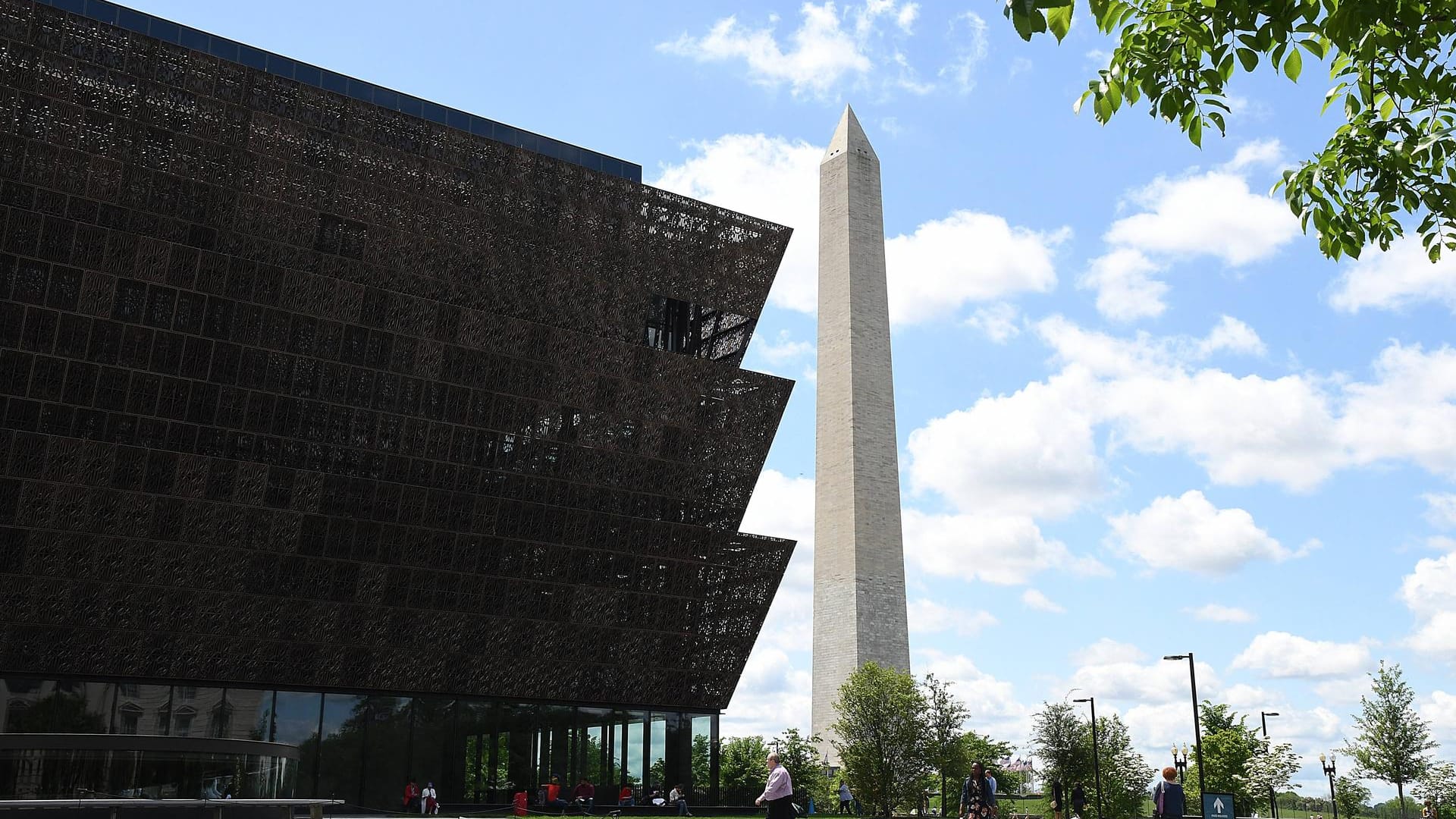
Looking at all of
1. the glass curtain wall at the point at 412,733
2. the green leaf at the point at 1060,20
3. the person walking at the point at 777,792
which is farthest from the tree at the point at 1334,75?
the glass curtain wall at the point at 412,733

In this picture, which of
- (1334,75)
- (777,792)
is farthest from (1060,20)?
(777,792)

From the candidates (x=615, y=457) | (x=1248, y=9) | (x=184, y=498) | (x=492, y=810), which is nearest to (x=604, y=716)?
(x=492, y=810)

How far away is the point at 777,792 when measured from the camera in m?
15.9

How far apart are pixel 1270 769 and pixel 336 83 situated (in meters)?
42.5

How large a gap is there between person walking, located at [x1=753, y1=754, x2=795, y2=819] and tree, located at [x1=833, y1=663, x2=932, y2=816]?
81.8 ft

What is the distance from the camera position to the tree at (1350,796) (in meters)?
48.2

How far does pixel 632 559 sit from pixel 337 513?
933 cm

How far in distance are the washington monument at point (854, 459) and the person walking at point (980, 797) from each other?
24.6m

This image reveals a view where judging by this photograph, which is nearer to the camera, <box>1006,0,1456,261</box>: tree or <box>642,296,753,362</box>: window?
<box>1006,0,1456,261</box>: tree

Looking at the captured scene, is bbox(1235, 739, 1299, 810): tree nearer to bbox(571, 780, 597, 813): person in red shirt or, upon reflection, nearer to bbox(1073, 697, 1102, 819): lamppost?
bbox(1073, 697, 1102, 819): lamppost

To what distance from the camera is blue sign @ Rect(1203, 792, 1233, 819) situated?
77.7ft

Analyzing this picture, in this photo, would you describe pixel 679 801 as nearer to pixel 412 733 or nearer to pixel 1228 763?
pixel 412 733

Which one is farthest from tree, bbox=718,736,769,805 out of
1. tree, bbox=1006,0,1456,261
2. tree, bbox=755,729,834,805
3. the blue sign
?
tree, bbox=1006,0,1456,261

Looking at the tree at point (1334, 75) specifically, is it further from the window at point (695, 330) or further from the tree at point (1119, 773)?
the tree at point (1119, 773)
